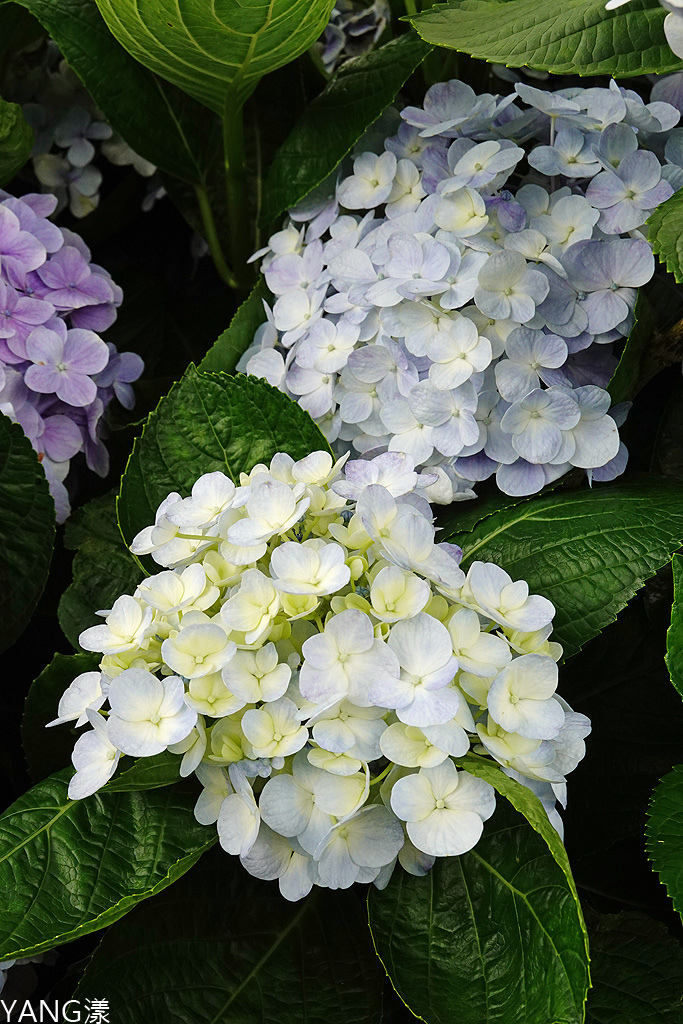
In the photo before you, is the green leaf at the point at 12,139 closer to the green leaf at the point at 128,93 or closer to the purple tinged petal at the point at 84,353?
the green leaf at the point at 128,93

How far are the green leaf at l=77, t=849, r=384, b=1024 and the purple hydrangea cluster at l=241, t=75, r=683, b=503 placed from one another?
29 cm

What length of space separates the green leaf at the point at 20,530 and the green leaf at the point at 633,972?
Answer: 46 cm

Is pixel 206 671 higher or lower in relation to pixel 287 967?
higher

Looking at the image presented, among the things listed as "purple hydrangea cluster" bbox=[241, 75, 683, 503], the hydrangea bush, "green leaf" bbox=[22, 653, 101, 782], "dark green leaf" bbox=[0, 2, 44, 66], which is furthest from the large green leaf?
"dark green leaf" bbox=[0, 2, 44, 66]

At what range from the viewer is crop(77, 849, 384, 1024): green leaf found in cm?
59

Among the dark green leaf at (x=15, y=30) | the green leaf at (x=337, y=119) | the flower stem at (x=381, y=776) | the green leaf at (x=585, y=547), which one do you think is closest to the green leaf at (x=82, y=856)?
the flower stem at (x=381, y=776)

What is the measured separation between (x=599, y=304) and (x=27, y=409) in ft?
1.40

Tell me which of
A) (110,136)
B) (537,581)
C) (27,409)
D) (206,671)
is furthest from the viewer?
(110,136)

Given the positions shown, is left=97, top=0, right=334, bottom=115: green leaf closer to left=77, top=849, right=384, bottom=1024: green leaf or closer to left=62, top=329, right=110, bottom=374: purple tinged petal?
left=62, top=329, right=110, bottom=374: purple tinged petal

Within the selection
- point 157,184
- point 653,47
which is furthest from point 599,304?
point 157,184

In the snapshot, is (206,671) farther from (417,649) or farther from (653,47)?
(653,47)

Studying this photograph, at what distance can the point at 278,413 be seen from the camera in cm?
63

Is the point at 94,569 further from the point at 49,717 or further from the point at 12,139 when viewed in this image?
the point at 12,139

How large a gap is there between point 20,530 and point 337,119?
41 cm
